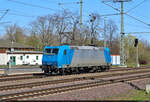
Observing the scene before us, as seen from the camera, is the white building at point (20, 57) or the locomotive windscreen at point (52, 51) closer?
the locomotive windscreen at point (52, 51)

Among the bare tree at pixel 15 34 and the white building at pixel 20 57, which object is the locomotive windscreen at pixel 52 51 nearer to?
the white building at pixel 20 57

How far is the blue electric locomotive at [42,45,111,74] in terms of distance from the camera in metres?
23.6

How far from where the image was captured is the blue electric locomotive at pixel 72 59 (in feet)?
77.5

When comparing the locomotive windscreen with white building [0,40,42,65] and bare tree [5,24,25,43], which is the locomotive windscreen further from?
bare tree [5,24,25,43]

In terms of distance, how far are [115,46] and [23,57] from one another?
32643 millimetres

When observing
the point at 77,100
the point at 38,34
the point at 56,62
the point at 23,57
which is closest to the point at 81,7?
the point at 56,62

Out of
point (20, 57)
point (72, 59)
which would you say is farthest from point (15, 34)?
point (72, 59)

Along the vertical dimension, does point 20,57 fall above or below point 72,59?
below

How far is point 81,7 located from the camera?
3547cm

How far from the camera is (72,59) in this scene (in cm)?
2486

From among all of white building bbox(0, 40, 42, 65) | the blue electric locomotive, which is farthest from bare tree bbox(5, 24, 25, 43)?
the blue electric locomotive

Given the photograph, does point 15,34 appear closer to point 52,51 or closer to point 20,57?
point 20,57

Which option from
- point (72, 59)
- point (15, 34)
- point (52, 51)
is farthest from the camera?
point (15, 34)

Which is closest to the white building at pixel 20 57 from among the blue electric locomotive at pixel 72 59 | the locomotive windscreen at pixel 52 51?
the blue electric locomotive at pixel 72 59
